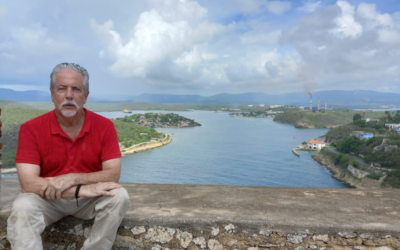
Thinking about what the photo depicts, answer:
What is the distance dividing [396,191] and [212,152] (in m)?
47.9

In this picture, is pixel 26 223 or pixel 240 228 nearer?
pixel 26 223

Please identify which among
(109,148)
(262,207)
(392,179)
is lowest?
(392,179)

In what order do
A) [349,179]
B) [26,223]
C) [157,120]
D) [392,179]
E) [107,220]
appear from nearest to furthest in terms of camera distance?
[26,223] → [107,220] → [392,179] → [349,179] → [157,120]

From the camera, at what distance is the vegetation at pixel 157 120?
58.7 m

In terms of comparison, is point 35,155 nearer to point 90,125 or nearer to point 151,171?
point 90,125

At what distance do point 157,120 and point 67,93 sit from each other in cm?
6286

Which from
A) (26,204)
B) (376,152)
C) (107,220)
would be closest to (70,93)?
(26,204)

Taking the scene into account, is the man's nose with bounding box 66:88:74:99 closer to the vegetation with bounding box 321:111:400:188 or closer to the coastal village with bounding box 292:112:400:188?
the coastal village with bounding box 292:112:400:188

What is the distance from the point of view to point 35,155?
1.41m

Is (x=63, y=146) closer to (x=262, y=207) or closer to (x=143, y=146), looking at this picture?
(x=262, y=207)

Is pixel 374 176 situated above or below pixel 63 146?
below

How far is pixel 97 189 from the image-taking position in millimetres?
1405

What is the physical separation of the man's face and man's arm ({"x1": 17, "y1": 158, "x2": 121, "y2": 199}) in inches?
12.3

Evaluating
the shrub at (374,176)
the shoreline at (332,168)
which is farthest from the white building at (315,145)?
the shrub at (374,176)
